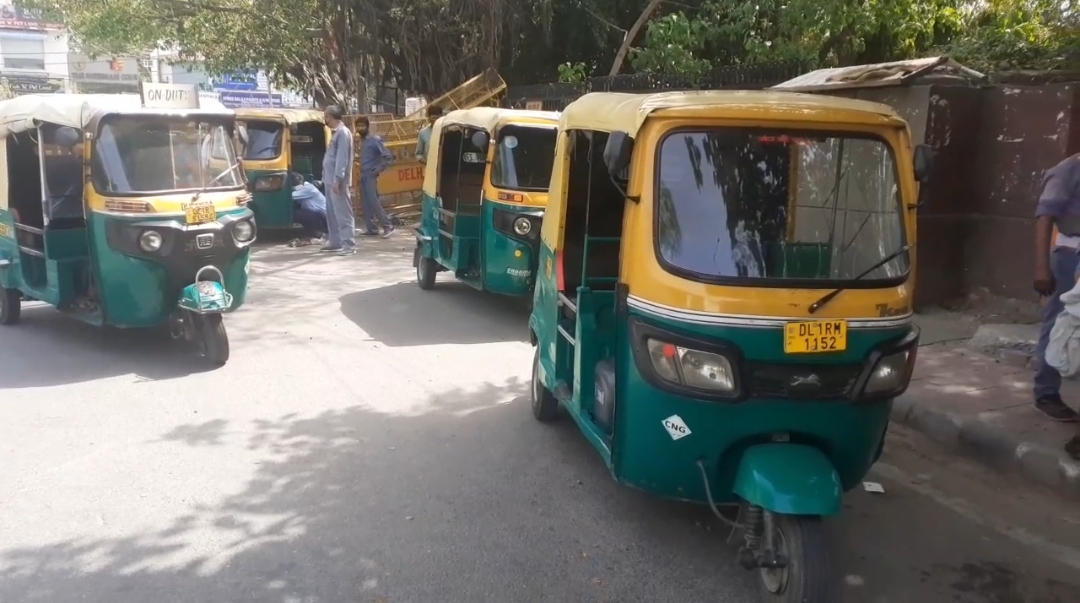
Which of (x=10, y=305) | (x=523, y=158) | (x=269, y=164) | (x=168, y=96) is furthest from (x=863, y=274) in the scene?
(x=269, y=164)

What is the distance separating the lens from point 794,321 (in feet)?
12.0

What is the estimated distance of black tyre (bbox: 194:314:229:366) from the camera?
7.20 meters

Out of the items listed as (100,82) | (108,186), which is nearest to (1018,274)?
(108,186)

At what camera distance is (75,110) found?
23.4ft

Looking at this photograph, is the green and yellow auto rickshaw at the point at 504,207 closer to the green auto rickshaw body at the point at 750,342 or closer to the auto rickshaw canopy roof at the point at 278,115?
the green auto rickshaw body at the point at 750,342

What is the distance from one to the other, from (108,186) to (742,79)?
6991 millimetres

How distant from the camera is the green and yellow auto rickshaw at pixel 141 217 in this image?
23.1 ft

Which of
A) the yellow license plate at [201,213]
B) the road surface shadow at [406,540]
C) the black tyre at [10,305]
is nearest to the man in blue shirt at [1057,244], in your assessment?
the road surface shadow at [406,540]

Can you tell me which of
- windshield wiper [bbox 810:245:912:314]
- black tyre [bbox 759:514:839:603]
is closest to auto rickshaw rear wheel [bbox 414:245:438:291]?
windshield wiper [bbox 810:245:912:314]

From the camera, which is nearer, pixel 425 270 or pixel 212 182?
pixel 212 182

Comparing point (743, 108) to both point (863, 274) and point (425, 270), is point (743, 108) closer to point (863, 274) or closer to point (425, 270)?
point (863, 274)

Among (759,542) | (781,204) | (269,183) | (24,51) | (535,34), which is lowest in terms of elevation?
(759,542)

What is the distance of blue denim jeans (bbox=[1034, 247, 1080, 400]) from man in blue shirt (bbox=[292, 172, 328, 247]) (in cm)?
1070

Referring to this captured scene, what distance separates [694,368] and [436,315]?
578 centimetres
